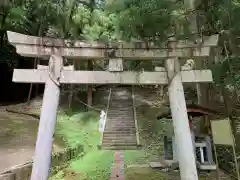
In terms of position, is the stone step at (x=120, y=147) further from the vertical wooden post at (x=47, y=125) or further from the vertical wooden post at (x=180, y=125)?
the vertical wooden post at (x=47, y=125)

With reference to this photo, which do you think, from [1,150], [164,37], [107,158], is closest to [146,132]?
[107,158]

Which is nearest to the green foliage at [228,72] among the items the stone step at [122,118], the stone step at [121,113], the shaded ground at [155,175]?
the shaded ground at [155,175]

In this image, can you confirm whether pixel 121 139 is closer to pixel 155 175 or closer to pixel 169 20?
pixel 155 175

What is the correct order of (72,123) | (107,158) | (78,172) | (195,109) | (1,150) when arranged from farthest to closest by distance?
(72,123), (107,158), (1,150), (78,172), (195,109)

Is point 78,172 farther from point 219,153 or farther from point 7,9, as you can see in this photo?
point 7,9

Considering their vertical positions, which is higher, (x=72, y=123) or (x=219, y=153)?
(x=72, y=123)

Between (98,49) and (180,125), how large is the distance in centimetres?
245

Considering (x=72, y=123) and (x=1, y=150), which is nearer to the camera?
(x=1, y=150)

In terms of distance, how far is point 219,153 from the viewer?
1034 centimetres

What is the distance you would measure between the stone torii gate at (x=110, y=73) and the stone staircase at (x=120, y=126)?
8705 millimetres

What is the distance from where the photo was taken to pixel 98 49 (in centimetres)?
668

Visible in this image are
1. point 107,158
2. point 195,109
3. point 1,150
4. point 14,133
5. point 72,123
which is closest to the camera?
point 195,109

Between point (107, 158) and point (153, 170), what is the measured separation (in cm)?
307

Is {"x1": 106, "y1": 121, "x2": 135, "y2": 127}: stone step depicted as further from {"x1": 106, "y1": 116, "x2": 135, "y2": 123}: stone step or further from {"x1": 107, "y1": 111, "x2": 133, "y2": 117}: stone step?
{"x1": 107, "y1": 111, "x2": 133, "y2": 117}: stone step
